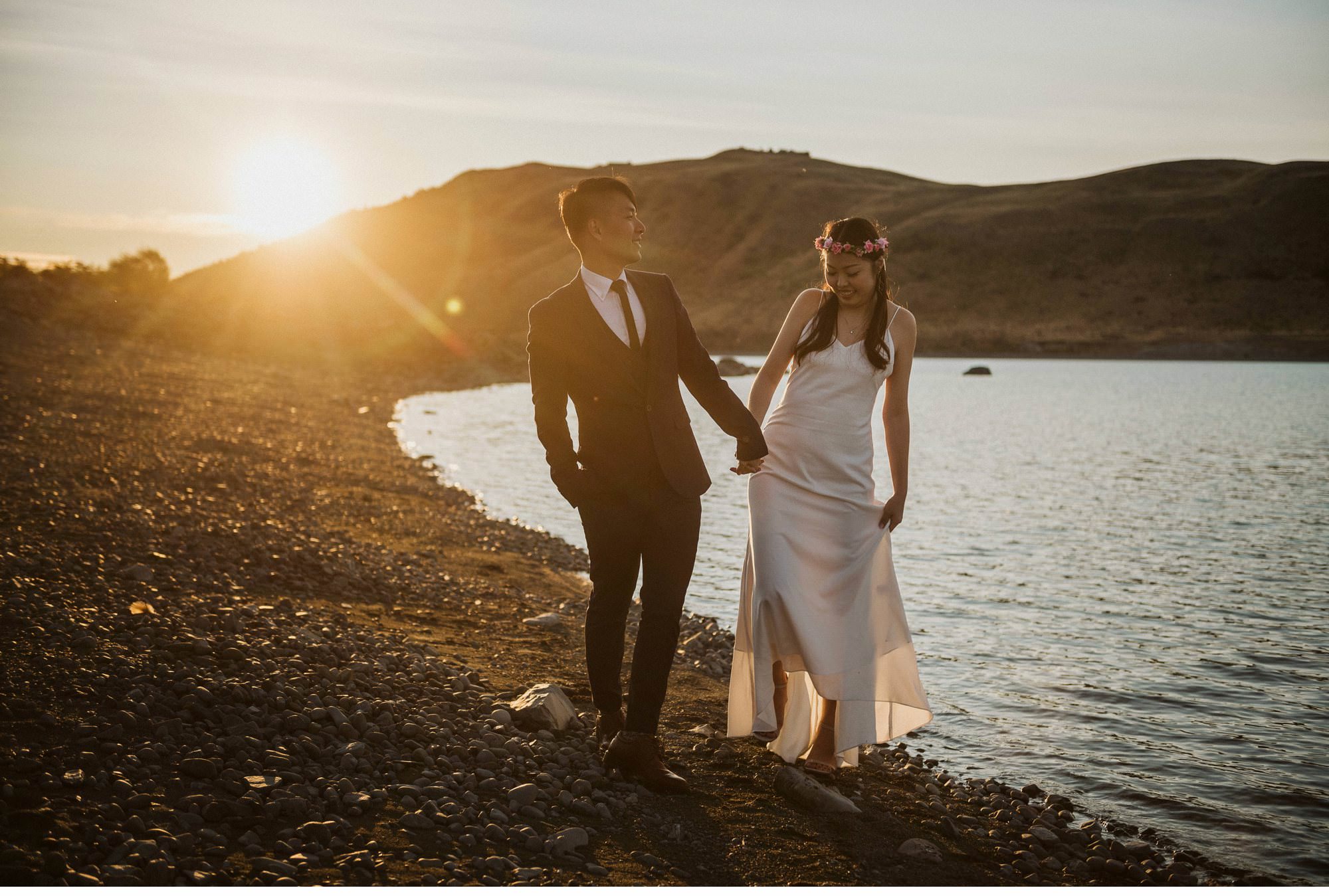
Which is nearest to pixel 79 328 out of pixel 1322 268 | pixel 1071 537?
pixel 1071 537

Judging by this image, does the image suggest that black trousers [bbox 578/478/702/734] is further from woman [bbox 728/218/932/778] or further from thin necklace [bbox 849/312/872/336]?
thin necklace [bbox 849/312/872/336]

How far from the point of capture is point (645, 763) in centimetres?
521

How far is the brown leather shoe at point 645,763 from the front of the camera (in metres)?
5.21

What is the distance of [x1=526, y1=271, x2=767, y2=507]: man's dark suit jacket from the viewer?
197 inches

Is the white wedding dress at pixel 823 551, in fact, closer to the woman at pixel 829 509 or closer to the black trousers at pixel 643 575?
the woman at pixel 829 509

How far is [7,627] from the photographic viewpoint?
6.11 m

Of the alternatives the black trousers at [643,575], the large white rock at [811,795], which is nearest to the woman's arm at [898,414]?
the black trousers at [643,575]

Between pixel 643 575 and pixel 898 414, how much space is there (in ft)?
5.75

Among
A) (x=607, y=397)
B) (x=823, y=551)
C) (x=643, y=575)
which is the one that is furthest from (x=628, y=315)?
(x=823, y=551)

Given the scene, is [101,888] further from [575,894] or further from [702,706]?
[702,706]

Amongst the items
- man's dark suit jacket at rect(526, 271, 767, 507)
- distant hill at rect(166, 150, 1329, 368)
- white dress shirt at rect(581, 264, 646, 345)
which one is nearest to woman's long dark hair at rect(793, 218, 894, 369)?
man's dark suit jacket at rect(526, 271, 767, 507)

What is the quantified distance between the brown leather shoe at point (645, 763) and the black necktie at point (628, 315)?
1.99 meters

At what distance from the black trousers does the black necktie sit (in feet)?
2.28

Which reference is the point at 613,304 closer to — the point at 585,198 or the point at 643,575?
the point at 585,198
